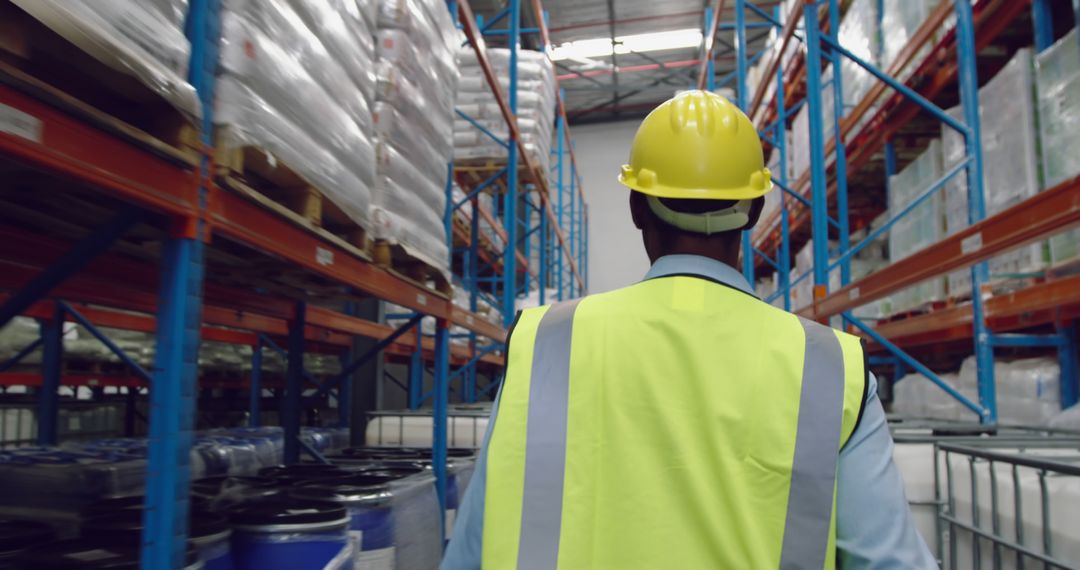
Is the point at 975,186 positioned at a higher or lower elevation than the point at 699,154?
higher

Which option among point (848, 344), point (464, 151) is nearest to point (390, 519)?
point (848, 344)

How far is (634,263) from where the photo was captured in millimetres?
19578

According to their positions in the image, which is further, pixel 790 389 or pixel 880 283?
pixel 880 283

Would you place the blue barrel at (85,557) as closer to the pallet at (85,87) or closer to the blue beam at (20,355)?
the pallet at (85,87)

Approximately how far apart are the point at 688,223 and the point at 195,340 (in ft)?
3.62

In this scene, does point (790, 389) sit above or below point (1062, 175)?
below

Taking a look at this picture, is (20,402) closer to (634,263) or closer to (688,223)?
(688,223)

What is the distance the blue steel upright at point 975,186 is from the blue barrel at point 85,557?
4.56 metres

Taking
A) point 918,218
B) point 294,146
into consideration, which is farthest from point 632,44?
point 294,146

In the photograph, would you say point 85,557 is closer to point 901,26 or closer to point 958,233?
point 958,233

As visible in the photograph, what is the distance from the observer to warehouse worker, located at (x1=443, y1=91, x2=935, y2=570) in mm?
1077

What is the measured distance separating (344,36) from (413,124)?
0.84m

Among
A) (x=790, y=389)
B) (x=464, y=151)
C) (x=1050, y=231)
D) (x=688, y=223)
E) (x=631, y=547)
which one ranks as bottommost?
(x=631, y=547)

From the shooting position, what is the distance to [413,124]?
344 centimetres
